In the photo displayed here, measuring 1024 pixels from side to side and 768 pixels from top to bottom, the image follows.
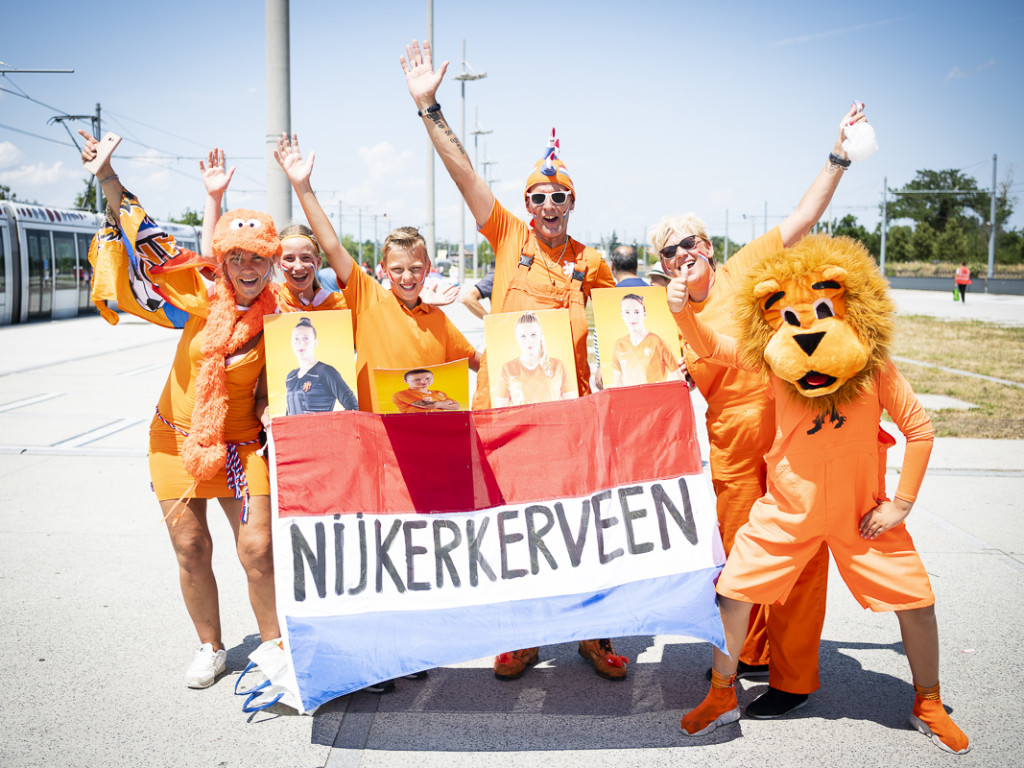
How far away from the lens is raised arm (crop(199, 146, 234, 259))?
11.5 ft

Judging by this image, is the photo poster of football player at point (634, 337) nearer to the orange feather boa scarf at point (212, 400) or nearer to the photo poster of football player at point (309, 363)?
the photo poster of football player at point (309, 363)

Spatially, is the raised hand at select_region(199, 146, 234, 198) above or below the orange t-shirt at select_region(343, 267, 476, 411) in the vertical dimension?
above

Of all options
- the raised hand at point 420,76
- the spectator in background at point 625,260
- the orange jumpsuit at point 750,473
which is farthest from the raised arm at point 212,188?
the spectator in background at point 625,260

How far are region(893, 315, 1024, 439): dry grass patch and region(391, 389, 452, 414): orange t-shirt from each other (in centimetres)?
187

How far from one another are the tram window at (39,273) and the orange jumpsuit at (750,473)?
21.3 metres

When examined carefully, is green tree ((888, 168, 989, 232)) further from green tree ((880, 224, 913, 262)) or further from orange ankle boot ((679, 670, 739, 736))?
orange ankle boot ((679, 670, 739, 736))

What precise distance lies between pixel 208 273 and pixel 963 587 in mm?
4380

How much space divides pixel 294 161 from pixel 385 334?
2.98 ft

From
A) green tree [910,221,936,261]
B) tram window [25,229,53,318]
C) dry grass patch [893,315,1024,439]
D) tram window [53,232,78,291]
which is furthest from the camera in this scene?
green tree [910,221,936,261]

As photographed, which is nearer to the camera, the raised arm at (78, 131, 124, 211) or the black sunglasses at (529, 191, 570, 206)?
the raised arm at (78, 131, 124, 211)

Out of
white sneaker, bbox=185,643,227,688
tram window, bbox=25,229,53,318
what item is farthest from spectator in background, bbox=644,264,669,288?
tram window, bbox=25,229,53,318

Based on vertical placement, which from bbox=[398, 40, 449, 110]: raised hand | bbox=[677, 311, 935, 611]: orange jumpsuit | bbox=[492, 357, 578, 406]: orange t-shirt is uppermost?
bbox=[398, 40, 449, 110]: raised hand

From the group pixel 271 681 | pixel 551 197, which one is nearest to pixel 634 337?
pixel 551 197

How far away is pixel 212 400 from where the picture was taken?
10.5 feet
